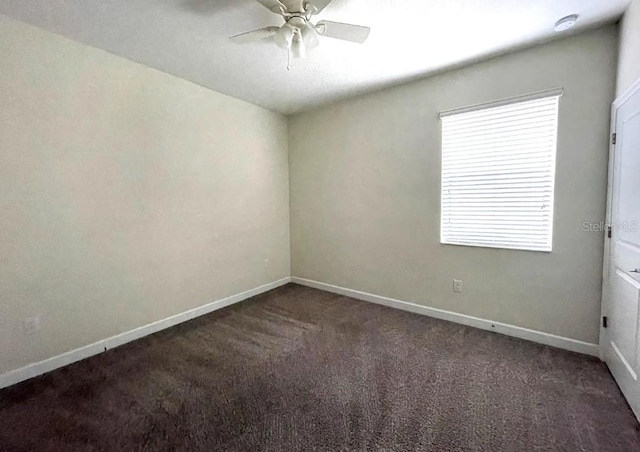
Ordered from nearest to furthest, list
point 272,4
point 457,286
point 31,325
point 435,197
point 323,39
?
point 272,4 < point 31,325 < point 323,39 < point 457,286 < point 435,197

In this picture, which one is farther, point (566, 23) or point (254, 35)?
point (566, 23)

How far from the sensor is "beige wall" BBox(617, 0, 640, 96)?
183 cm

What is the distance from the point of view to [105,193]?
258cm

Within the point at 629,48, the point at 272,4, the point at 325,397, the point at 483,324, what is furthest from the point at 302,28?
the point at 483,324

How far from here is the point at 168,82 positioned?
2.99m

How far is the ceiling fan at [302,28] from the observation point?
6.06ft

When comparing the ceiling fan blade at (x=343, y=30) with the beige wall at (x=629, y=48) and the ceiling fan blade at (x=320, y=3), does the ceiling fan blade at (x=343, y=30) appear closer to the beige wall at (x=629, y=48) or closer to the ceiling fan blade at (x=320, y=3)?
the ceiling fan blade at (x=320, y=3)

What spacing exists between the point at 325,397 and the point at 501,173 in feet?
8.17

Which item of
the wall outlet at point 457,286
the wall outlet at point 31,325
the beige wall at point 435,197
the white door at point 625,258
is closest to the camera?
the white door at point 625,258

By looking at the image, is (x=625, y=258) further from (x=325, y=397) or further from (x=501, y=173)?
(x=325, y=397)

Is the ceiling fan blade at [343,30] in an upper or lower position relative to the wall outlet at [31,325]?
upper

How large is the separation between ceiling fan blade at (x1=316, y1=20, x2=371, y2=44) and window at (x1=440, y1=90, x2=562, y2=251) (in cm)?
149

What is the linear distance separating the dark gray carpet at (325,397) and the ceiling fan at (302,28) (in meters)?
2.43

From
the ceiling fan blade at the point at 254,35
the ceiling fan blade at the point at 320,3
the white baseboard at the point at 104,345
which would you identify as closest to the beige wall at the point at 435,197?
the white baseboard at the point at 104,345
